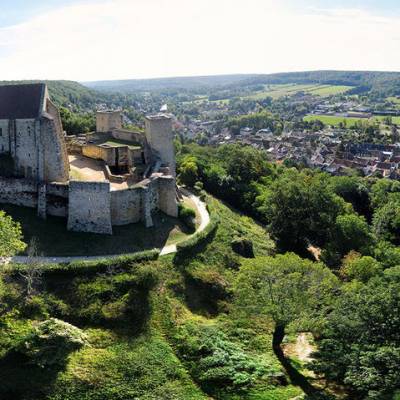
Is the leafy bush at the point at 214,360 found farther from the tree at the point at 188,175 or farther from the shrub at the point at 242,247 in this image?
the tree at the point at 188,175

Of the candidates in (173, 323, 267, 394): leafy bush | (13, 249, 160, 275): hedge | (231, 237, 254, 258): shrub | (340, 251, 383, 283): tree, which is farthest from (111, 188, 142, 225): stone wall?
(340, 251, 383, 283): tree

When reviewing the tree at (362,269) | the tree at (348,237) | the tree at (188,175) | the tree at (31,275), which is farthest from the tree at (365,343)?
the tree at (188,175)

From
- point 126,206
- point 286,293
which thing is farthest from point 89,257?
point 286,293

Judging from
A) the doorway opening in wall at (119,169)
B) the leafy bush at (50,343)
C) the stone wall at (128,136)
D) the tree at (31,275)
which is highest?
the stone wall at (128,136)

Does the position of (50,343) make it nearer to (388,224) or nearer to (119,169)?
(119,169)

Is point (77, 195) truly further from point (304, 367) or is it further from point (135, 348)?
point (304, 367)

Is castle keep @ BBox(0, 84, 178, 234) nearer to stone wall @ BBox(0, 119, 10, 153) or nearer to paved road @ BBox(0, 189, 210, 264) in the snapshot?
stone wall @ BBox(0, 119, 10, 153)
